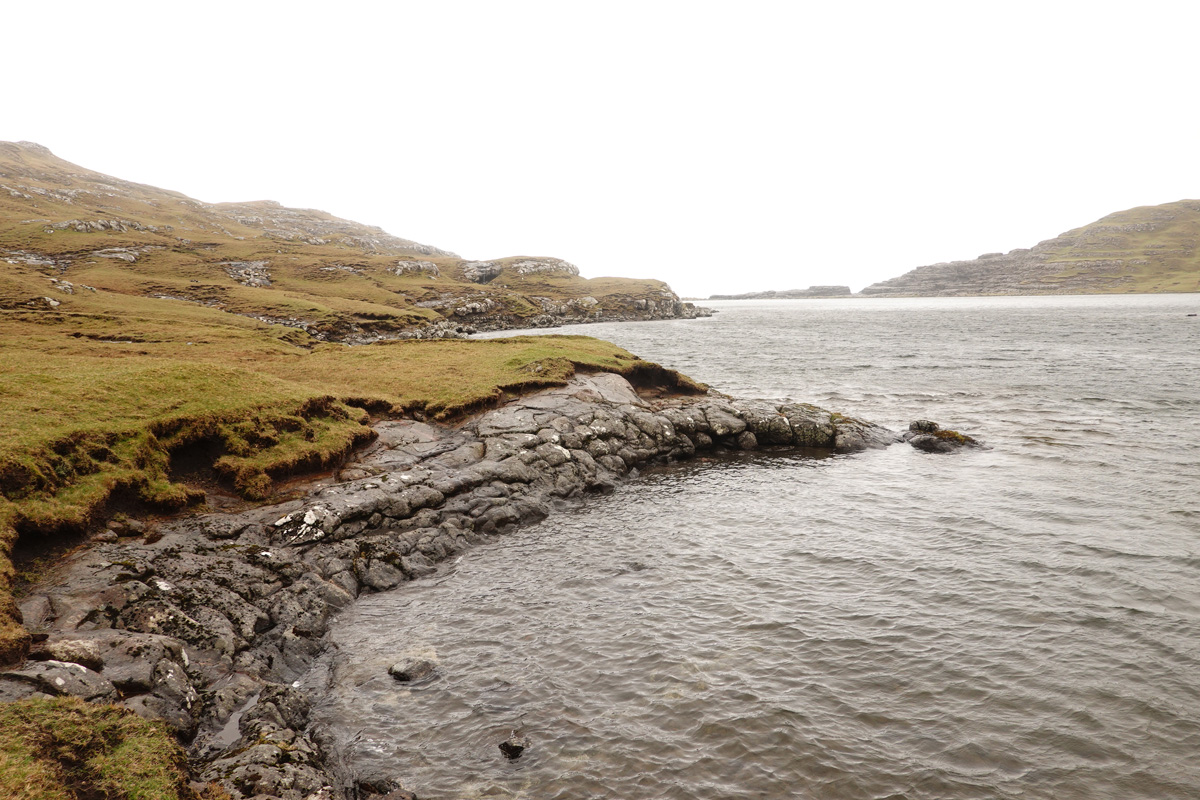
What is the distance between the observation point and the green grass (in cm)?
771

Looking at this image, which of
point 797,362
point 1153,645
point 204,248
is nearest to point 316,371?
point 1153,645

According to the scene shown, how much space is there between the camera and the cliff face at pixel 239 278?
77.3 meters

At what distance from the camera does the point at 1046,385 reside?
51031mm

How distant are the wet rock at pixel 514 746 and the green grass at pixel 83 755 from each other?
556 cm

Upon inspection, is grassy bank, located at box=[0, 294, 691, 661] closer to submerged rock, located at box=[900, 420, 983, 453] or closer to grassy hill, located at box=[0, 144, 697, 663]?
grassy hill, located at box=[0, 144, 697, 663]

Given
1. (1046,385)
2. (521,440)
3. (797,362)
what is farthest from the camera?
(797,362)

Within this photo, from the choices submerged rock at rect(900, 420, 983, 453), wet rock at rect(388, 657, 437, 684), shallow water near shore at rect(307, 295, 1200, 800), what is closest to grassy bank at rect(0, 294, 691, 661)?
wet rock at rect(388, 657, 437, 684)

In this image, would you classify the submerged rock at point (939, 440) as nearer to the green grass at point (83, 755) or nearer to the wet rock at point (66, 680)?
the green grass at point (83, 755)

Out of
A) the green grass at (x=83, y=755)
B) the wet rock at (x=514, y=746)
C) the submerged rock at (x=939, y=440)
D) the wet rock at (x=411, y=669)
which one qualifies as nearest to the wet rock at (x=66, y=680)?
the green grass at (x=83, y=755)

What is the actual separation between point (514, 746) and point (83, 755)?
7.36 m

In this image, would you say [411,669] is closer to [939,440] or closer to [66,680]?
[66,680]

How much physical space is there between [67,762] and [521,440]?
815 inches

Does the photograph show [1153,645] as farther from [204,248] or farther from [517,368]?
[204,248]

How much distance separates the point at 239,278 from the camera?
103562mm
